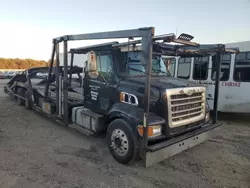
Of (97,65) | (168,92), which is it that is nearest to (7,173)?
(97,65)

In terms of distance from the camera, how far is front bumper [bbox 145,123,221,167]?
3.18 m

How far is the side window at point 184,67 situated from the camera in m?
8.50

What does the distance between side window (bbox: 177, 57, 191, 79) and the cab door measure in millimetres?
5134

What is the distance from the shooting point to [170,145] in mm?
3383

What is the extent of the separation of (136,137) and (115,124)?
23.5 inches

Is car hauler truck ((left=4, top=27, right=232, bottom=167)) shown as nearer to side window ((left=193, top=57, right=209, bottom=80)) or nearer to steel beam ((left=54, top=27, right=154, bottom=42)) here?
steel beam ((left=54, top=27, right=154, bottom=42))

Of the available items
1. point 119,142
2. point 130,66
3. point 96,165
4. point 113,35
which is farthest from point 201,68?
point 96,165

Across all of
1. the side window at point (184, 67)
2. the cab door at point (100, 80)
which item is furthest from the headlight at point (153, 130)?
the side window at point (184, 67)

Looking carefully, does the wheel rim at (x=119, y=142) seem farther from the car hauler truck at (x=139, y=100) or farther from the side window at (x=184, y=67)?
the side window at (x=184, y=67)

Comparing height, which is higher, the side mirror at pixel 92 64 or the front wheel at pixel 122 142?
the side mirror at pixel 92 64

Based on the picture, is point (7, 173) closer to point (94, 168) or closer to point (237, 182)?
point (94, 168)

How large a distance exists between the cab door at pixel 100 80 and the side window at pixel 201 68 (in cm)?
499

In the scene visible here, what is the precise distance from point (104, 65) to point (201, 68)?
17.0 feet

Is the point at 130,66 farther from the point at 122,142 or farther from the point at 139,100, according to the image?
the point at 122,142
